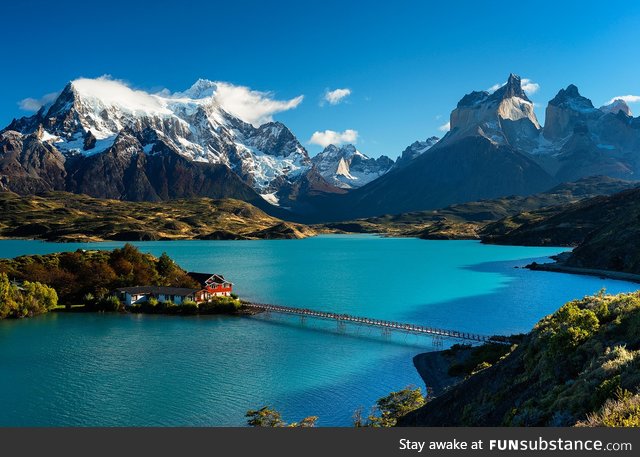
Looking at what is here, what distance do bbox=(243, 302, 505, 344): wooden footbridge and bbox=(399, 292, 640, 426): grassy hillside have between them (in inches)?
1924

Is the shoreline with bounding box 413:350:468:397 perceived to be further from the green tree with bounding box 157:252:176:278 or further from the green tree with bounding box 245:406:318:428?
the green tree with bounding box 157:252:176:278

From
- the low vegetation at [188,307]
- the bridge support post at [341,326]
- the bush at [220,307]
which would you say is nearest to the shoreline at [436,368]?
the bridge support post at [341,326]

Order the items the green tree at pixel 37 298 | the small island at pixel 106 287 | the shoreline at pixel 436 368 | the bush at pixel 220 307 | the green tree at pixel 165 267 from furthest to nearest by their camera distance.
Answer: the green tree at pixel 165 267 → the bush at pixel 220 307 → the small island at pixel 106 287 → the green tree at pixel 37 298 → the shoreline at pixel 436 368

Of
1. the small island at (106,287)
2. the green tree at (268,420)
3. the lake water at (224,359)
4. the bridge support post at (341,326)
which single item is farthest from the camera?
the small island at (106,287)

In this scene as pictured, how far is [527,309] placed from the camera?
112250 millimetres

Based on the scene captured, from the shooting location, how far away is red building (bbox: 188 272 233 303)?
109 meters

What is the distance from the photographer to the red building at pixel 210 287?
357 ft

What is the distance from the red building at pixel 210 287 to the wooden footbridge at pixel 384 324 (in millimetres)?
7662

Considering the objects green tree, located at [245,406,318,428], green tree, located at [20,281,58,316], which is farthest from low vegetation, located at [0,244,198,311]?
green tree, located at [245,406,318,428]

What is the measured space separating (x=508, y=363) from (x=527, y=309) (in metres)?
90.9

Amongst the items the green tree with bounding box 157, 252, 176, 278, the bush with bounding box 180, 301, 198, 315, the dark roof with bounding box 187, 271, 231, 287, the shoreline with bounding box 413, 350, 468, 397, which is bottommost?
the shoreline with bounding box 413, 350, 468, 397

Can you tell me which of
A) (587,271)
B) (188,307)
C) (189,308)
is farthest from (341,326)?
(587,271)

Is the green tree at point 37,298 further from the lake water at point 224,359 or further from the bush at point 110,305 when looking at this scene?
the bush at point 110,305

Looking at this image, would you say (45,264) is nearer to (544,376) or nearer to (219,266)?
(219,266)
